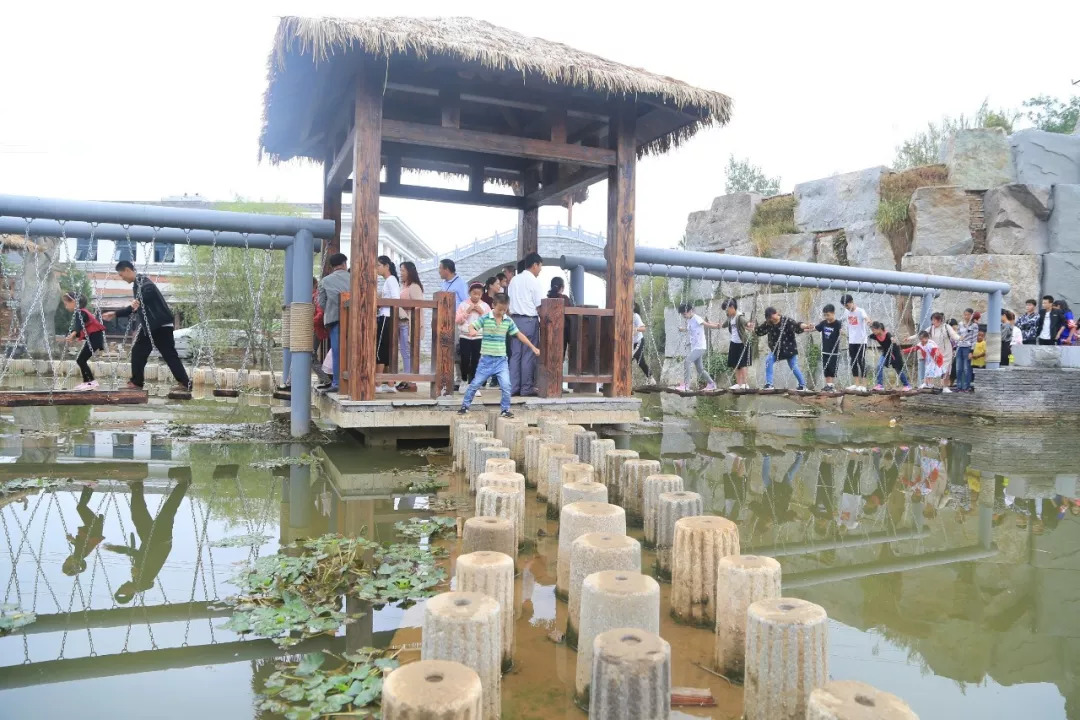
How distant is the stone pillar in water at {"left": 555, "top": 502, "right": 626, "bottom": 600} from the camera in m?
3.98

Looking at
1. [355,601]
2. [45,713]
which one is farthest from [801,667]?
[45,713]

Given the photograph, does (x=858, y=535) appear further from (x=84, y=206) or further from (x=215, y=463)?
(x=84, y=206)

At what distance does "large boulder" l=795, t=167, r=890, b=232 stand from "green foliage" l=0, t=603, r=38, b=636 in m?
17.9

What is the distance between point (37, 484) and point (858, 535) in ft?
21.8

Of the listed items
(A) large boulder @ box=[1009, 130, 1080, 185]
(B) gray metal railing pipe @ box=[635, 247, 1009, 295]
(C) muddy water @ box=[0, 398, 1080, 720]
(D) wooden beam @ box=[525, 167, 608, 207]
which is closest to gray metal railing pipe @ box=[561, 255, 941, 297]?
(B) gray metal railing pipe @ box=[635, 247, 1009, 295]

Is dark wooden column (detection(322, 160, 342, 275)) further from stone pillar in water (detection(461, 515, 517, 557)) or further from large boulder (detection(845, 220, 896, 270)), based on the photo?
large boulder (detection(845, 220, 896, 270))

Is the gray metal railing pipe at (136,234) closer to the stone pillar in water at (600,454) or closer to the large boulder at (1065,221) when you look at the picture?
the stone pillar in water at (600,454)

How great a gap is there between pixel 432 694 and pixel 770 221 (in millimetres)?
19116

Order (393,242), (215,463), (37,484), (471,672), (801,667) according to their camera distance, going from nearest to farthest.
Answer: (471,672) → (801,667) → (37,484) → (215,463) → (393,242)

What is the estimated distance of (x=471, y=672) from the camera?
231 cm

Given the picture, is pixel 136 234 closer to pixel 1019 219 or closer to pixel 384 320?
pixel 384 320

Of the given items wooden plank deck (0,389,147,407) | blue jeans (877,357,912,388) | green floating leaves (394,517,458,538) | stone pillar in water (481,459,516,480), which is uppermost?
blue jeans (877,357,912,388)

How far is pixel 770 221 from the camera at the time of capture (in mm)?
19703

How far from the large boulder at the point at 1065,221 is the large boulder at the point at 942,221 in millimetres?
1666
